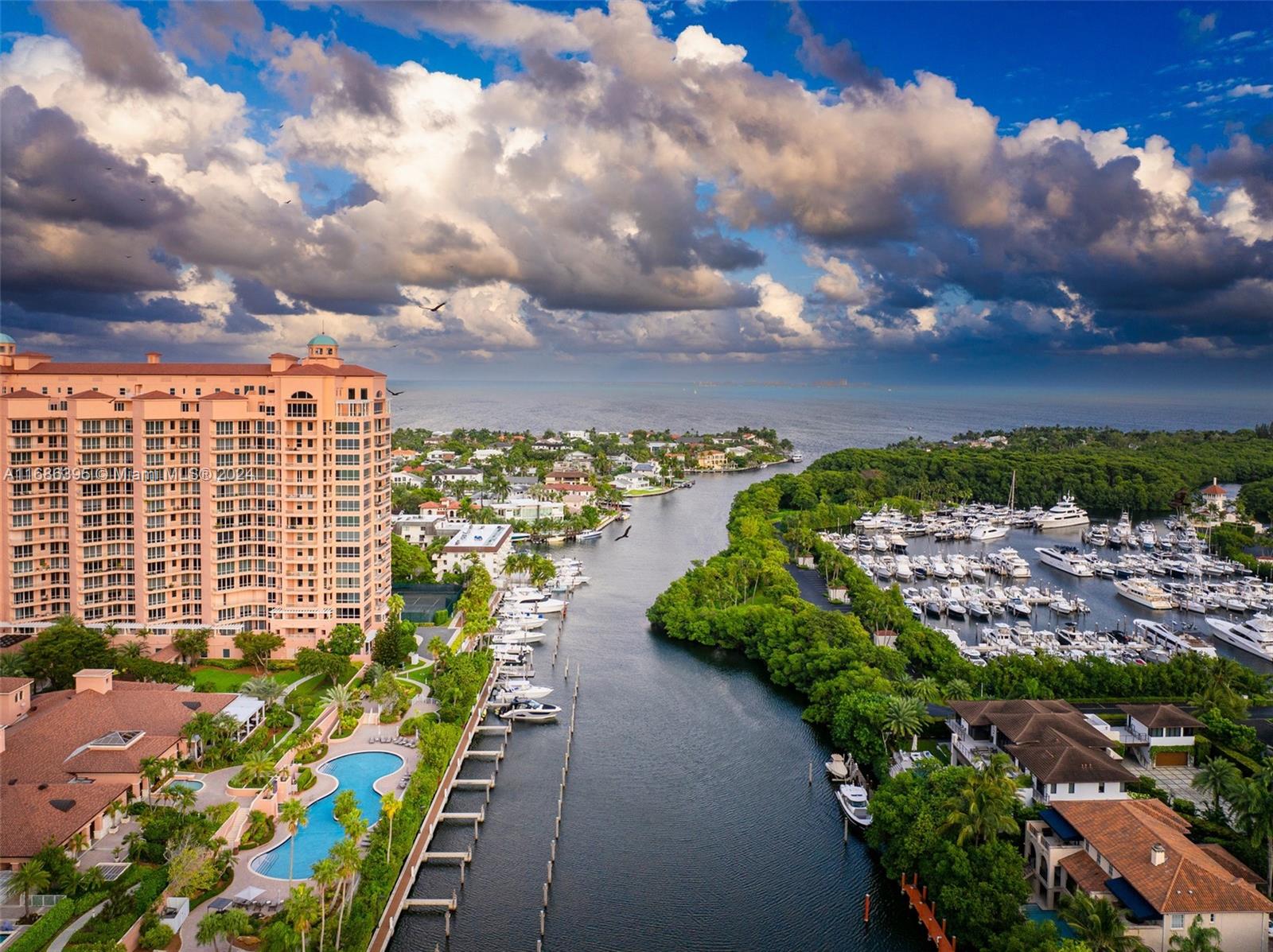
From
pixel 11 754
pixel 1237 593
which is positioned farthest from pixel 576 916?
pixel 1237 593

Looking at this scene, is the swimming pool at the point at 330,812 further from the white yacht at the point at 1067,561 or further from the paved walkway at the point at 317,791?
the white yacht at the point at 1067,561

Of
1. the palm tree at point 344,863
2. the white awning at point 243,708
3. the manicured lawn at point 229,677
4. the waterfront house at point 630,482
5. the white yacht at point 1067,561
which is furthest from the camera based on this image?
the waterfront house at point 630,482

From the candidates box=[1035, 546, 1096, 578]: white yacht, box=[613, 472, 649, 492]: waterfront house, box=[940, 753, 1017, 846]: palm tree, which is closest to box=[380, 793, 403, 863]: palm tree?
box=[940, 753, 1017, 846]: palm tree

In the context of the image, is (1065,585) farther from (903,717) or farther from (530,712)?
(530,712)

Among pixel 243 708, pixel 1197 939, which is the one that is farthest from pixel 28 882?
pixel 1197 939

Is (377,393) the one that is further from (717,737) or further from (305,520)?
(717,737)

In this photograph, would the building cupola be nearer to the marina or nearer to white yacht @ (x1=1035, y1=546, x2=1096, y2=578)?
the marina

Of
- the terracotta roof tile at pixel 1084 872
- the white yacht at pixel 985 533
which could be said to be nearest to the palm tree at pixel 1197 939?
the terracotta roof tile at pixel 1084 872
